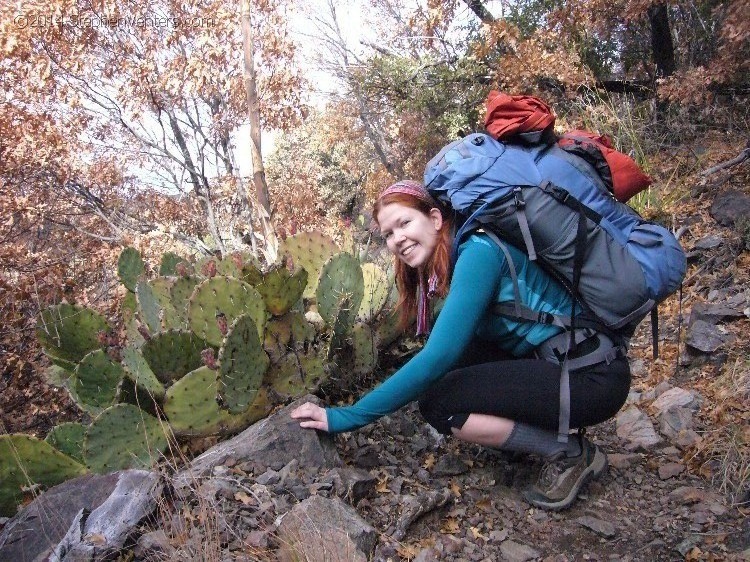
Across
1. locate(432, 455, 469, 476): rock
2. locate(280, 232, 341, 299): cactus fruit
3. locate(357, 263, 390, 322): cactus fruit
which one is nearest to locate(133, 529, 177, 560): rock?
locate(432, 455, 469, 476): rock

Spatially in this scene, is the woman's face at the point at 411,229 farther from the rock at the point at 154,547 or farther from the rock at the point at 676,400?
the rock at the point at 676,400

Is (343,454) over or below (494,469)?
over

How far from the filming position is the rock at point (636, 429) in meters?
2.84

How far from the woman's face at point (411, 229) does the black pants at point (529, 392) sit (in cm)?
48

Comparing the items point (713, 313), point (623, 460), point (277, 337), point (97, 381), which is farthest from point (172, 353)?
point (713, 313)

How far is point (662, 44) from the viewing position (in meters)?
7.04

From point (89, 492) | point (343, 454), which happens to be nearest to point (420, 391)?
point (343, 454)

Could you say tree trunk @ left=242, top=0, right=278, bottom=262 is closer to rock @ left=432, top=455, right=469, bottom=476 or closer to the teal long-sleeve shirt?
rock @ left=432, top=455, right=469, bottom=476

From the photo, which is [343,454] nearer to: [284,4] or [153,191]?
[153,191]

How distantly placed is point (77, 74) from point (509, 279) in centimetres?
710

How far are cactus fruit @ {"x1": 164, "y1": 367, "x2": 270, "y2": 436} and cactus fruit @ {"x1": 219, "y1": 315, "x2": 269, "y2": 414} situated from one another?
5cm

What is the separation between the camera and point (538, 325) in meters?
2.12

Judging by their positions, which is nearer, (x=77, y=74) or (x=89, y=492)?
(x=89, y=492)

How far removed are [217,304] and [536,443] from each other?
139 cm
